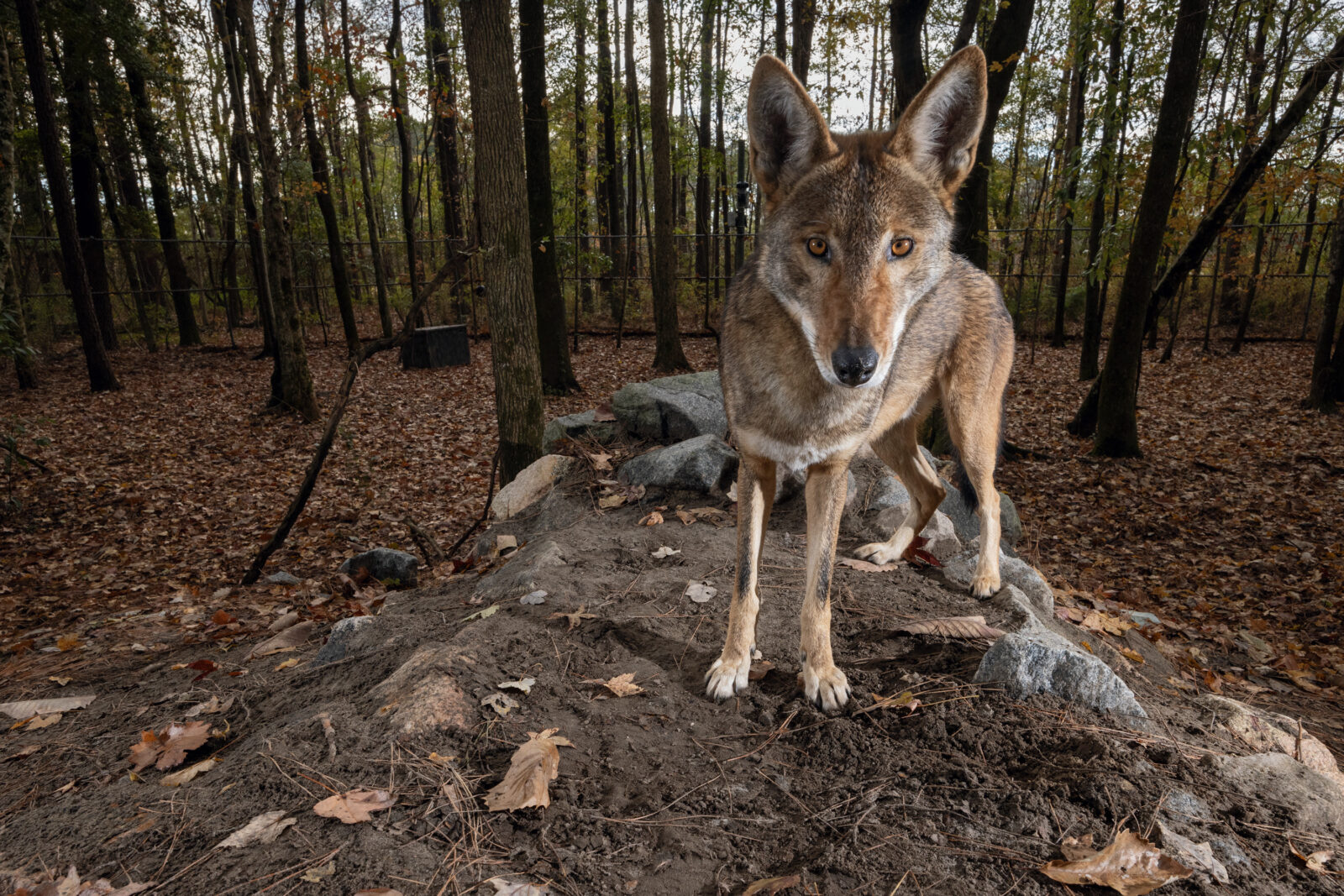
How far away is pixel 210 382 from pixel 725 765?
15.9 m

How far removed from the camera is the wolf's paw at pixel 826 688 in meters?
2.53

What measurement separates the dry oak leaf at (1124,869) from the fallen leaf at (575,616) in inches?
82.3

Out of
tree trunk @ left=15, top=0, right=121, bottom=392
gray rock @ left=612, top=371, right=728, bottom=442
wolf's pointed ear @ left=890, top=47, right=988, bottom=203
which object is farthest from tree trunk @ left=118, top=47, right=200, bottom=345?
wolf's pointed ear @ left=890, top=47, right=988, bottom=203

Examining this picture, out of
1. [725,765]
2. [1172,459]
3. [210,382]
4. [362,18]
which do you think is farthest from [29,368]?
[1172,459]

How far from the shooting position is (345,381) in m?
5.93

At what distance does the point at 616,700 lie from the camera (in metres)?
2.65

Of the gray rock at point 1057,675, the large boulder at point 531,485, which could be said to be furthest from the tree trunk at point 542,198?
the gray rock at point 1057,675

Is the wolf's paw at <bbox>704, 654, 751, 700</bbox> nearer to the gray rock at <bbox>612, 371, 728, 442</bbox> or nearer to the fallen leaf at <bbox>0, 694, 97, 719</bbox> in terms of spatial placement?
the fallen leaf at <bbox>0, 694, 97, 719</bbox>

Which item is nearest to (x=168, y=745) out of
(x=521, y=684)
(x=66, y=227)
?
(x=521, y=684)

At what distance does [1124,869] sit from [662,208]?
505 inches

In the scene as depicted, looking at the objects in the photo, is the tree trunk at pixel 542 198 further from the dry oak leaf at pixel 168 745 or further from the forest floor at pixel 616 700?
the dry oak leaf at pixel 168 745

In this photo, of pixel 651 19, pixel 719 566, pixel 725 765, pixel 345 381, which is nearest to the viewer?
pixel 725 765

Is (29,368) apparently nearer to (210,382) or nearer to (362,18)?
(210,382)

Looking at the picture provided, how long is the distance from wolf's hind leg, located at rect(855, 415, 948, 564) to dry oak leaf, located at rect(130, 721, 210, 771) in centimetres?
338
